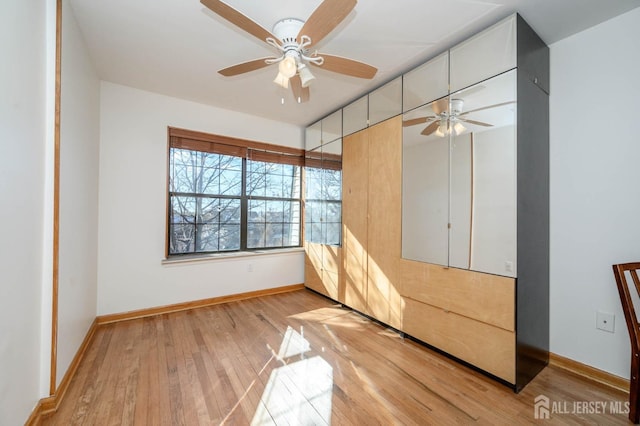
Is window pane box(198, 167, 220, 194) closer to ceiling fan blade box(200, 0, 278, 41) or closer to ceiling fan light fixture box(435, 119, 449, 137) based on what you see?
ceiling fan blade box(200, 0, 278, 41)

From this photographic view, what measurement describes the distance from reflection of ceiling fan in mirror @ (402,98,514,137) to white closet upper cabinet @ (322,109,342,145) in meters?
1.35

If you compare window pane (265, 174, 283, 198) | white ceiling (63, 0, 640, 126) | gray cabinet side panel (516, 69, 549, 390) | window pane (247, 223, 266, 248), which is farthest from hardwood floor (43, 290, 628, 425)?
white ceiling (63, 0, 640, 126)

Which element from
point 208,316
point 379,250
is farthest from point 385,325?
point 208,316

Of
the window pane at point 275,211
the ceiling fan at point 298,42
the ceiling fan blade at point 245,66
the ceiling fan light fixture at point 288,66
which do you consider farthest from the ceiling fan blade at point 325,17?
the window pane at point 275,211

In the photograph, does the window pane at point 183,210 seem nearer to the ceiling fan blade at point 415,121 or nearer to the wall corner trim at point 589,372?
the ceiling fan blade at point 415,121

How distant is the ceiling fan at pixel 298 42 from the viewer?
1.43 m

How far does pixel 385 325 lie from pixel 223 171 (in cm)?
296

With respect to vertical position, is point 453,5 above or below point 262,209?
above

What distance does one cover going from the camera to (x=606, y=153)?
6.35ft

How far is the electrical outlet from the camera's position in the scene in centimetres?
189

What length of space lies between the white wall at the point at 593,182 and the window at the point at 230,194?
10.7ft

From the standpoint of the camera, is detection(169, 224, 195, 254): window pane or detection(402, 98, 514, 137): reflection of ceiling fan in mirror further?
detection(169, 224, 195, 254): window pane

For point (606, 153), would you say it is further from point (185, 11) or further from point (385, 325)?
point (185, 11)

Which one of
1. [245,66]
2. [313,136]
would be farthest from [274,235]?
[245,66]
